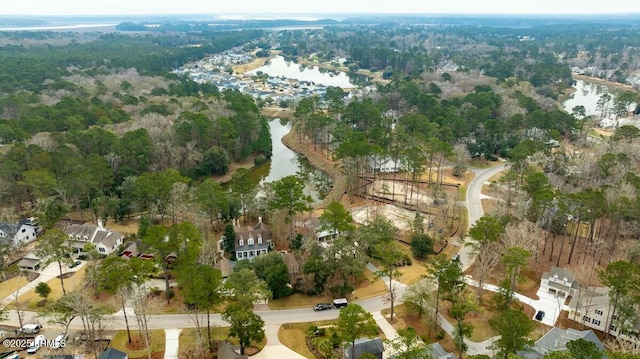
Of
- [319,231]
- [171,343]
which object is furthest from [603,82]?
[171,343]

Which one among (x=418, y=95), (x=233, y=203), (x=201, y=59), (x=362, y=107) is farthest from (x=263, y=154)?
(x=201, y=59)

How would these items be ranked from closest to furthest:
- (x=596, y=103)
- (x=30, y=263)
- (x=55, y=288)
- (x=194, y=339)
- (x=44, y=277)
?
(x=194, y=339), (x=55, y=288), (x=44, y=277), (x=30, y=263), (x=596, y=103)

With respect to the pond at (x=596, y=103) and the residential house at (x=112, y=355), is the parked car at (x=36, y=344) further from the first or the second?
the pond at (x=596, y=103)

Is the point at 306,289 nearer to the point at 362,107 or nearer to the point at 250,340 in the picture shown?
the point at 250,340

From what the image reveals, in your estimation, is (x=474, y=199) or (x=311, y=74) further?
(x=311, y=74)

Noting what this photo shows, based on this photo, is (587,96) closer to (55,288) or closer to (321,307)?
(321,307)

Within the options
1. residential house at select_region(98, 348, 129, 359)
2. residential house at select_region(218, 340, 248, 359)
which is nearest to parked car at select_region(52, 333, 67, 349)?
residential house at select_region(98, 348, 129, 359)

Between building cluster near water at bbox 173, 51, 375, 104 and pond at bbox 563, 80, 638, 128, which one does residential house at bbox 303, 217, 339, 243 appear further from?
pond at bbox 563, 80, 638, 128
